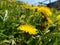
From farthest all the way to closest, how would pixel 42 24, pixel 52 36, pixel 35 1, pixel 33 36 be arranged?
pixel 35 1 → pixel 42 24 → pixel 52 36 → pixel 33 36

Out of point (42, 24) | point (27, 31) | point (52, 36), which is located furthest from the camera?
point (42, 24)

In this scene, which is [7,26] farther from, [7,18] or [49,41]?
[49,41]

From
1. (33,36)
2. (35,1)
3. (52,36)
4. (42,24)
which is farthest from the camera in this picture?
(35,1)

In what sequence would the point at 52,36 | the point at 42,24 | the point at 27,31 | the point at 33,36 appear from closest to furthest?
the point at 27,31, the point at 33,36, the point at 52,36, the point at 42,24

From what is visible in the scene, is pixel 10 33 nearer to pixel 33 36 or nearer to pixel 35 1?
pixel 33 36

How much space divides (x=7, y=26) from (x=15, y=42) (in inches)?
8.8

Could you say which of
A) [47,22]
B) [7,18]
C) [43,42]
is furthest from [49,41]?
[7,18]

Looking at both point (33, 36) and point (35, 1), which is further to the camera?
point (35, 1)

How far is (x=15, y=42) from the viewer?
63.8 inches

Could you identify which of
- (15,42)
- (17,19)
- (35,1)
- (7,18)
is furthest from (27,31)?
(35,1)

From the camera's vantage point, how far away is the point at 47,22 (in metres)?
1.94

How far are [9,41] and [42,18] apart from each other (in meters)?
0.48

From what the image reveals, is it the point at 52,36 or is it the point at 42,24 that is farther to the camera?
the point at 42,24

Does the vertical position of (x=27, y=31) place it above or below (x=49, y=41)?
above
